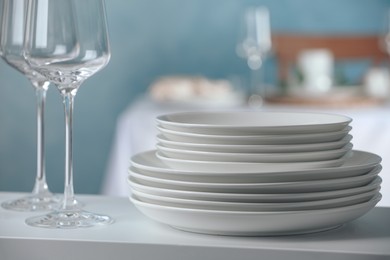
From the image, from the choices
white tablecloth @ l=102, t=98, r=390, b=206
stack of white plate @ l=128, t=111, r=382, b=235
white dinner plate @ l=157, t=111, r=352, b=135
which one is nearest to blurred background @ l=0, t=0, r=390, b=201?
white tablecloth @ l=102, t=98, r=390, b=206

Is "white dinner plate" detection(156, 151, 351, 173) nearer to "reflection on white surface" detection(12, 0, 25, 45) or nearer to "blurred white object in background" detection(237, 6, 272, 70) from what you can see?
"reflection on white surface" detection(12, 0, 25, 45)

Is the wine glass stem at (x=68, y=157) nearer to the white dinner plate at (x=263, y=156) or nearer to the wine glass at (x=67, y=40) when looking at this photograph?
the wine glass at (x=67, y=40)

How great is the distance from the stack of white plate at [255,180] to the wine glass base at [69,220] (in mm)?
53

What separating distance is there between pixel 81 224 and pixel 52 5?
0.74 feet

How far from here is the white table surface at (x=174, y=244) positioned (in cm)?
76

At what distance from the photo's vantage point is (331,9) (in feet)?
13.1

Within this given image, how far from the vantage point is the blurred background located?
3.99m

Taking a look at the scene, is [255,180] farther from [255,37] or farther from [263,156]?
[255,37]

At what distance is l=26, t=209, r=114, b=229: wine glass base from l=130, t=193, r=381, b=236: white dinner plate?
80 mm

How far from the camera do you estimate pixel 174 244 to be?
781 millimetres

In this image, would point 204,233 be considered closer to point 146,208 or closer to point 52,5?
point 146,208

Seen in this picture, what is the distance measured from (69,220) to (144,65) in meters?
3.21

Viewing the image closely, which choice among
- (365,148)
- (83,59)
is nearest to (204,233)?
(83,59)

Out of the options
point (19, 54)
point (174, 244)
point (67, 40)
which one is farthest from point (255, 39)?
point (174, 244)
